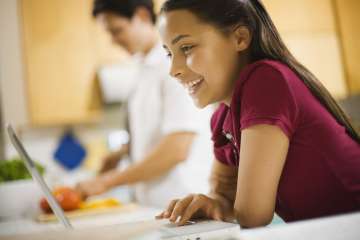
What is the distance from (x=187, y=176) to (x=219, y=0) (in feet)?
1.62

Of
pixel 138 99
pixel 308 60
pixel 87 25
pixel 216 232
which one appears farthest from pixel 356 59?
pixel 87 25

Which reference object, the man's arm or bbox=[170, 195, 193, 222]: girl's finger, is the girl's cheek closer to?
bbox=[170, 195, 193, 222]: girl's finger

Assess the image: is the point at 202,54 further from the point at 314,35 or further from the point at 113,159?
the point at 113,159

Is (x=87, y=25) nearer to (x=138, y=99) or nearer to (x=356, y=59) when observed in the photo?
(x=138, y=99)

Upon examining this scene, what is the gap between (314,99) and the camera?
1.48 feet

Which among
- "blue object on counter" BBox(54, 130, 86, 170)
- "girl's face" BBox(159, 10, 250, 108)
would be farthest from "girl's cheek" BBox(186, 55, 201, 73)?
"blue object on counter" BBox(54, 130, 86, 170)

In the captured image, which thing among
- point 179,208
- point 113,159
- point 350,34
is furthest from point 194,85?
point 113,159

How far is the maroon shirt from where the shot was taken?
42 cm

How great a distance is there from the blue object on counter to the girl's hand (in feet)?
5.38

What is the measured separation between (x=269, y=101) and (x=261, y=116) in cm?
2

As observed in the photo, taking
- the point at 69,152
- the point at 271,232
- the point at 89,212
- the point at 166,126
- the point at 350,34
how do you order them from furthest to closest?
the point at 69,152, the point at 166,126, the point at 89,212, the point at 350,34, the point at 271,232

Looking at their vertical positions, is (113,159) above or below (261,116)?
below

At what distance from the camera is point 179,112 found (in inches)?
35.2

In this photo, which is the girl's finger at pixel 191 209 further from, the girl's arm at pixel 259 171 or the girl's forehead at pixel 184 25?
the girl's forehead at pixel 184 25
